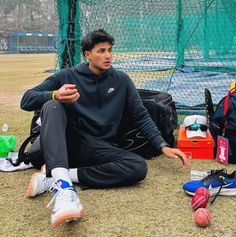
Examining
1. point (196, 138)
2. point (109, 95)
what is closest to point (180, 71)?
point (196, 138)

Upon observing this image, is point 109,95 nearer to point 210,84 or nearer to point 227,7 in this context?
point 210,84

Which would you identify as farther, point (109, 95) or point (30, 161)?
point (30, 161)

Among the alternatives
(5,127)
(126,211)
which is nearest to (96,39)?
(126,211)

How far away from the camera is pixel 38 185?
2834mm

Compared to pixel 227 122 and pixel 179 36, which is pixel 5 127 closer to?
pixel 227 122

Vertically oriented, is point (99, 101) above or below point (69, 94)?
below

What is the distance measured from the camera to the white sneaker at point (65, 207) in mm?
2176

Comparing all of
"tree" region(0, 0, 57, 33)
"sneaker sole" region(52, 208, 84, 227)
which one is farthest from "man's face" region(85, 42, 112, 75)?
"tree" region(0, 0, 57, 33)

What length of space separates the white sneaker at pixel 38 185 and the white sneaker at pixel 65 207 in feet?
1.59

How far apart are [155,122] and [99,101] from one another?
778 mm

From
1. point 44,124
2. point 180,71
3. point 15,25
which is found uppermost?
point 44,124

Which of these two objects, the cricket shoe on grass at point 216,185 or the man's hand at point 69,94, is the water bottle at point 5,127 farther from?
the cricket shoe on grass at point 216,185

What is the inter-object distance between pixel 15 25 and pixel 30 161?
51.9 metres

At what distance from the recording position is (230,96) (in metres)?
3.62
